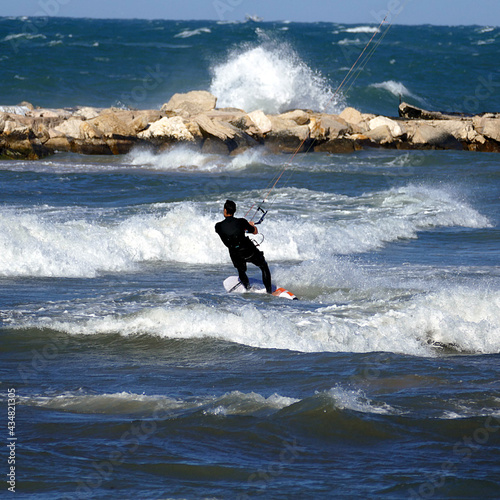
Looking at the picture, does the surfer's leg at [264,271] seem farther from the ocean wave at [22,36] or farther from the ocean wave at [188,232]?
the ocean wave at [22,36]

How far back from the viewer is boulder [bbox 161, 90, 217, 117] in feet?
90.2

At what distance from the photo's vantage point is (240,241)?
994 cm

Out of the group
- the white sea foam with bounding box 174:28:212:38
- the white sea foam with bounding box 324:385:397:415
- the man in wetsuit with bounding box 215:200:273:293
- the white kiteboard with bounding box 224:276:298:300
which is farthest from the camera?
the white sea foam with bounding box 174:28:212:38

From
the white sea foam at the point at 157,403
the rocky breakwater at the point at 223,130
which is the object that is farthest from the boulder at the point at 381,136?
the white sea foam at the point at 157,403

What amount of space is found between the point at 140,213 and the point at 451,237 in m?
6.31

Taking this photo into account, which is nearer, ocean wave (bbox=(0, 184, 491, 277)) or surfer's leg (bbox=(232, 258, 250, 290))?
surfer's leg (bbox=(232, 258, 250, 290))

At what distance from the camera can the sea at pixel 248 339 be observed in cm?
485

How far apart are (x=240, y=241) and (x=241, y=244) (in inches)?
2.5

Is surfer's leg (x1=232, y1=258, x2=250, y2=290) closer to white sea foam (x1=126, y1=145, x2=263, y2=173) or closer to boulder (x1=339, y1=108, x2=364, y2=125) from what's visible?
white sea foam (x1=126, y1=145, x2=263, y2=173)

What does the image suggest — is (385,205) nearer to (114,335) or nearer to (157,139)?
(157,139)

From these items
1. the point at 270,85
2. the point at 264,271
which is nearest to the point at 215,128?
the point at 270,85

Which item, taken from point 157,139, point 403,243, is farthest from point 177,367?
point 157,139

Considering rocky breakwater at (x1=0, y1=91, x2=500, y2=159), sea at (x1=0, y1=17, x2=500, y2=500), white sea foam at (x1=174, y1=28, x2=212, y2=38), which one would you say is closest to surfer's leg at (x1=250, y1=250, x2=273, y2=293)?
sea at (x1=0, y1=17, x2=500, y2=500)

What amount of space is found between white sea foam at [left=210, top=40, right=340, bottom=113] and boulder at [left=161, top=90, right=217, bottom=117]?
246 inches
